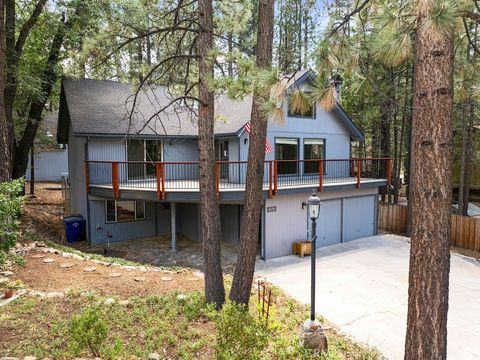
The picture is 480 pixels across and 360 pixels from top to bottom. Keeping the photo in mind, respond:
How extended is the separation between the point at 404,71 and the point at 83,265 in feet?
52.0

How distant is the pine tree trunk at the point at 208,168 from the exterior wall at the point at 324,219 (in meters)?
4.88

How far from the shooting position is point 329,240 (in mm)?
12336

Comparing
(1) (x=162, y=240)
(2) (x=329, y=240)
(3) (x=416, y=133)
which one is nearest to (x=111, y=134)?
(1) (x=162, y=240)

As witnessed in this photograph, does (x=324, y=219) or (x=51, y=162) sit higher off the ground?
(x=51, y=162)

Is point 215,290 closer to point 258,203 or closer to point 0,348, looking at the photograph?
point 258,203

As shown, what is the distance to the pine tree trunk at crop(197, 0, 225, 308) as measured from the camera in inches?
226

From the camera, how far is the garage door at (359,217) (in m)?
12.9

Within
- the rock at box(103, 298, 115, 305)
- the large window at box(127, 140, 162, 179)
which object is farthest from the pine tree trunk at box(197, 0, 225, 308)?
the large window at box(127, 140, 162, 179)

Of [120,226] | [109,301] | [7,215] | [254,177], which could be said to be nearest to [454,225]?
[254,177]

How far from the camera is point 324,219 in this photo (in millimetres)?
12180

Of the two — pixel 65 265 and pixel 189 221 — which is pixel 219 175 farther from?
pixel 65 265

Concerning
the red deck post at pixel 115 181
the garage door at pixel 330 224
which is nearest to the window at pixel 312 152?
the garage door at pixel 330 224

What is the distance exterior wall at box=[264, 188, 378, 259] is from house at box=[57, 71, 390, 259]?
3 cm

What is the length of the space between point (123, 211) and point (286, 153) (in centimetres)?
653
